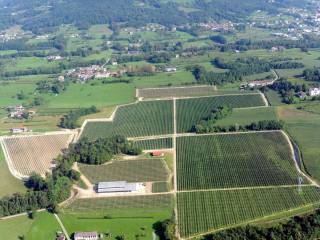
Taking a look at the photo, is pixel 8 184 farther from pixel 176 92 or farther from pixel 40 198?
pixel 176 92

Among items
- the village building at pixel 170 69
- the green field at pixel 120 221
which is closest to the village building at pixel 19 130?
the green field at pixel 120 221

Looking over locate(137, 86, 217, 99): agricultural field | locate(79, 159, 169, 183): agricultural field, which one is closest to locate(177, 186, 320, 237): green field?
locate(79, 159, 169, 183): agricultural field

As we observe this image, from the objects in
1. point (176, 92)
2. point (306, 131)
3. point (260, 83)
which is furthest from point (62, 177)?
point (260, 83)

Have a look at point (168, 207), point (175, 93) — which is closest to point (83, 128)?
point (175, 93)

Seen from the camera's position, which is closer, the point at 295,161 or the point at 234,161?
the point at 295,161

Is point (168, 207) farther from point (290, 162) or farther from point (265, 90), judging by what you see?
point (265, 90)

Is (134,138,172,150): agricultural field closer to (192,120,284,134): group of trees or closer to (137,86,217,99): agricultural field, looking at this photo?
(192,120,284,134): group of trees

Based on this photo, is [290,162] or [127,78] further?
[127,78]
